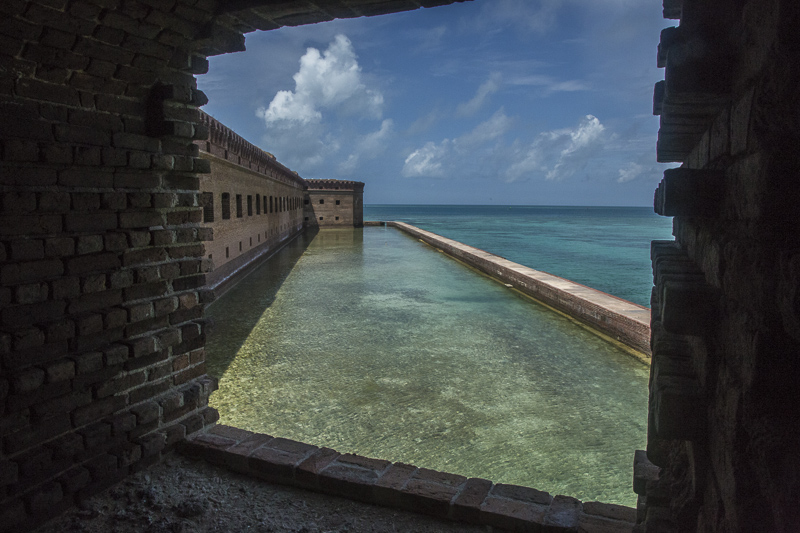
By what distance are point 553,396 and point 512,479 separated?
6.06ft

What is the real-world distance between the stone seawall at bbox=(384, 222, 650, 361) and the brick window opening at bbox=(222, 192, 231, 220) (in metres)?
7.55

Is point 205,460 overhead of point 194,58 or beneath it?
beneath

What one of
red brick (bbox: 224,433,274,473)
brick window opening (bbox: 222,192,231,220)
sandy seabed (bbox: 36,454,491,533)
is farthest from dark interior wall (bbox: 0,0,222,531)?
brick window opening (bbox: 222,192,231,220)

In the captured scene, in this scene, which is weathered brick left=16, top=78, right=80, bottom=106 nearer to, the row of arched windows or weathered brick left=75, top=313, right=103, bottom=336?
weathered brick left=75, top=313, right=103, bottom=336

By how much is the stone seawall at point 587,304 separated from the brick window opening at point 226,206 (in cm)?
755

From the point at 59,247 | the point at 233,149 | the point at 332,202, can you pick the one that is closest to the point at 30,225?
the point at 59,247

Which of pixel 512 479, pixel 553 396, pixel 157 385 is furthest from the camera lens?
pixel 553 396

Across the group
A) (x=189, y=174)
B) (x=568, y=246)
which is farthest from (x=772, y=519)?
(x=568, y=246)

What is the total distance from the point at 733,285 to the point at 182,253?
10.1 feet

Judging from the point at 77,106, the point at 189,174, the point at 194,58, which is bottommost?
the point at 189,174

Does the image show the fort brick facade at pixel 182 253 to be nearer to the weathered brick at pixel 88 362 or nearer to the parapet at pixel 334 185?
the weathered brick at pixel 88 362

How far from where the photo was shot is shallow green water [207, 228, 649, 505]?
4.09 meters

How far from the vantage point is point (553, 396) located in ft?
17.6

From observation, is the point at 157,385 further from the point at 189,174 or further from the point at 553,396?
the point at 553,396
